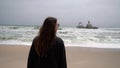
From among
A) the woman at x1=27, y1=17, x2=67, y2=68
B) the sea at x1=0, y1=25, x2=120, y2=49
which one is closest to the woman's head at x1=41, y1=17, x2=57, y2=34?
the woman at x1=27, y1=17, x2=67, y2=68

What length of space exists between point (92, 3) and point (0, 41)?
3808mm

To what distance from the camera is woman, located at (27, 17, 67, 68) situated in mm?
1859

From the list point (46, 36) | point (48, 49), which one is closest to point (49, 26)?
point (46, 36)

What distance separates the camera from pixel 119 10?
7996mm

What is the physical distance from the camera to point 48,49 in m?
1.88

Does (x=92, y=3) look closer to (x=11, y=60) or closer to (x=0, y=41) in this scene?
(x=0, y=41)

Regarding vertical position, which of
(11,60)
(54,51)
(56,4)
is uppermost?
(56,4)

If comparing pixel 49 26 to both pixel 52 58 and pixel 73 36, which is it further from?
pixel 73 36

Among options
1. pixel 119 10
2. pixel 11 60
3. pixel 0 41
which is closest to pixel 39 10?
pixel 0 41

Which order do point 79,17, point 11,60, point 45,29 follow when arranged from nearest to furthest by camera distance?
point 45,29, point 11,60, point 79,17

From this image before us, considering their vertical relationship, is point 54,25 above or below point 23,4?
below

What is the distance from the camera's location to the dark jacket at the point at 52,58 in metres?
1.89

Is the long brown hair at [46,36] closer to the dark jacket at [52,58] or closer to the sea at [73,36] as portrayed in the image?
the dark jacket at [52,58]

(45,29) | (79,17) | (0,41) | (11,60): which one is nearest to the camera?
(45,29)
